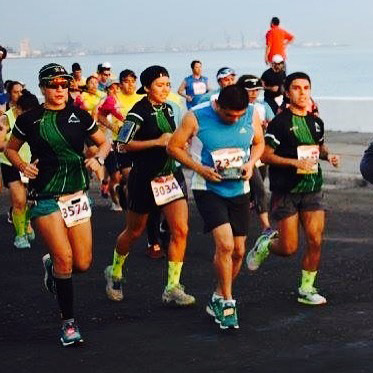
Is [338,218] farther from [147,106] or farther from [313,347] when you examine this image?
[313,347]

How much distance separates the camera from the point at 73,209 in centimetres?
657

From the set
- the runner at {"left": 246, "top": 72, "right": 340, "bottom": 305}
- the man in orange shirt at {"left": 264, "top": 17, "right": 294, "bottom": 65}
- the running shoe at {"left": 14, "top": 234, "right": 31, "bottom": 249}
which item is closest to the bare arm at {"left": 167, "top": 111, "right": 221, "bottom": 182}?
the runner at {"left": 246, "top": 72, "right": 340, "bottom": 305}

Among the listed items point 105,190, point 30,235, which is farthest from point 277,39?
point 30,235

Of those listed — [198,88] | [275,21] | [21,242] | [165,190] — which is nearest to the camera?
[165,190]

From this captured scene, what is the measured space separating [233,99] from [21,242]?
409 cm

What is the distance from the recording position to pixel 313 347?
6160mm

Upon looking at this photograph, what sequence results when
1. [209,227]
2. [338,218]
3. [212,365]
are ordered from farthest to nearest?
[338,218]
[209,227]
[212,365]

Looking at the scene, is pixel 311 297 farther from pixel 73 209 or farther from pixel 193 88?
pixel 193 88

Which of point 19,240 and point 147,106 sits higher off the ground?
point 147,106

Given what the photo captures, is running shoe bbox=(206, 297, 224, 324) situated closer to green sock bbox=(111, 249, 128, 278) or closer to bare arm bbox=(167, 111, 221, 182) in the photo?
bare arm bbox=(167, 111, 221, 182)

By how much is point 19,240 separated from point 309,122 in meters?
3.83

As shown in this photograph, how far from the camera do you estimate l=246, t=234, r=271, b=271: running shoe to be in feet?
26.4

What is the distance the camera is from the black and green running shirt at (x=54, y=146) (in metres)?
6.53

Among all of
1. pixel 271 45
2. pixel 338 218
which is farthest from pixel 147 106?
pixel 271 45
